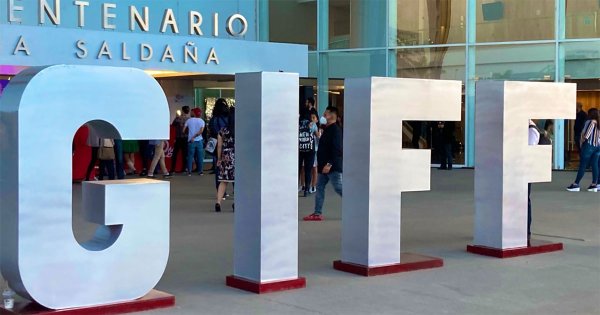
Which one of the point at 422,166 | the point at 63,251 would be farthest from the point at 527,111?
the point at 63,251

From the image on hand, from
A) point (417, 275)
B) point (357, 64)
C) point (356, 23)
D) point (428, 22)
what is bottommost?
point (417, 275)

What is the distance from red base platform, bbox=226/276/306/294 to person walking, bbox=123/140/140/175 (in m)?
10.9

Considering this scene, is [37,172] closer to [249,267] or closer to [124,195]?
[124,195]

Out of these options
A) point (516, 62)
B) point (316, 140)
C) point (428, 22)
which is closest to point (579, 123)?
point (516, 62)

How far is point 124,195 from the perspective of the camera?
18.9 ft

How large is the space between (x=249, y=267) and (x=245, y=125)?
1203mm

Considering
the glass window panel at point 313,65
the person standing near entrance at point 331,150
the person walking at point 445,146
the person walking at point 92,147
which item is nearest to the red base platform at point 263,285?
the person standing near entrance at point 331,150

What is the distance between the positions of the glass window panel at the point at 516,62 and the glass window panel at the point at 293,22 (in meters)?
5.20

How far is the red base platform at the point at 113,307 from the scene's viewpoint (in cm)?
547

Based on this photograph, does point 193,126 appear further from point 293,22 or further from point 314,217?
point 314,217

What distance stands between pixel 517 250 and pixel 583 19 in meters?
13.3

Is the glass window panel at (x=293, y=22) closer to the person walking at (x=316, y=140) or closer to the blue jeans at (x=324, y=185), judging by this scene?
the person walking at (x=316, y=140)

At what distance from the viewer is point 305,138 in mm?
13438

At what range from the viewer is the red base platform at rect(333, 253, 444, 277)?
7234 millimetres
